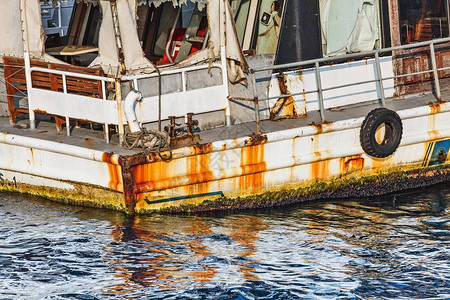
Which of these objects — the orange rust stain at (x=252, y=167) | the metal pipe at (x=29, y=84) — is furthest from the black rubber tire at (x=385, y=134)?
the metal pipe at (x=29, y=84)

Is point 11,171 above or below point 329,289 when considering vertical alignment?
above

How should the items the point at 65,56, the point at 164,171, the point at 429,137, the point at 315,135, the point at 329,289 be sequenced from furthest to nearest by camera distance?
the point at 65,56, the point at 429,137, the point at 315,135, the point at 164,171, the point at 329,289

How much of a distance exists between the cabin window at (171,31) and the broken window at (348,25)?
5.56 ft

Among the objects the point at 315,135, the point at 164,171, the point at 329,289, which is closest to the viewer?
the point at 329,289

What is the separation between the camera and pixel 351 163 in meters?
11.8

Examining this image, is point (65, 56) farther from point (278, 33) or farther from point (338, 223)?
point (338, 223)

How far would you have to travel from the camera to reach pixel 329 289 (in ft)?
28.7

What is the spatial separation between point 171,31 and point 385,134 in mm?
3357

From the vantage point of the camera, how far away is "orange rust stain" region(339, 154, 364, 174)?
1175cm

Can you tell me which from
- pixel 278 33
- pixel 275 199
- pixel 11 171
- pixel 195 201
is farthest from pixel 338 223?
pixel 11 171

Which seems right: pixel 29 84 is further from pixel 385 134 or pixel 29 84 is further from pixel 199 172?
pixel 385 134

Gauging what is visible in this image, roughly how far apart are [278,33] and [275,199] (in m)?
2.24

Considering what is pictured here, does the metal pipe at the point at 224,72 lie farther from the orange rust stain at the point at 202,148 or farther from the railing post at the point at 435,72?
the railing post at the point at 435,72

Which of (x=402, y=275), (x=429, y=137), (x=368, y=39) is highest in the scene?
(x=368, y=39)
